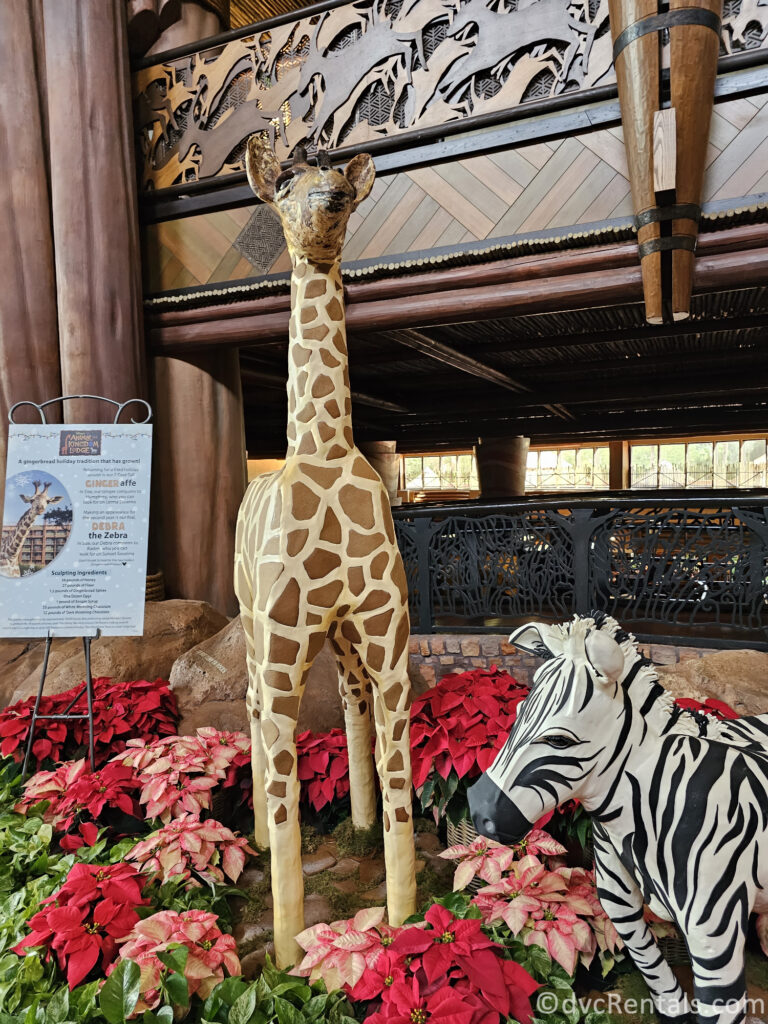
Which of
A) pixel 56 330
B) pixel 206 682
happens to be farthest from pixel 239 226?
pixel 206 682

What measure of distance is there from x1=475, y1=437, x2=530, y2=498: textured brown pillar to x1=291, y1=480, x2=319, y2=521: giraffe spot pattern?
6861 millimetres

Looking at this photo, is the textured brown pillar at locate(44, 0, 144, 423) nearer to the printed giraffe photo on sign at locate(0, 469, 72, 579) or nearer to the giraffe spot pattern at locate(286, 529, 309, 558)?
the printed giraffe photo on sign at locate(0, 469, 72, 579)

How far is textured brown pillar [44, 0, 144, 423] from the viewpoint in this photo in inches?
150

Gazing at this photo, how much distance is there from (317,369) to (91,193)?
297cm

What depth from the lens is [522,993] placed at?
1.49 metres

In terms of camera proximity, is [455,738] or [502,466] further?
[502,466]

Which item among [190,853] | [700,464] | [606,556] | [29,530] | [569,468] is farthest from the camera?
[569,468]

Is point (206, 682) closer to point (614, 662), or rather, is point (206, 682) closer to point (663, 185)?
point (614, 662)

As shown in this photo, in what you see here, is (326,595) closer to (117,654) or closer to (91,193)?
(117,654)

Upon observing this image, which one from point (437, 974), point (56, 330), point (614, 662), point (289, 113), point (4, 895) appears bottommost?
point (4, 895)

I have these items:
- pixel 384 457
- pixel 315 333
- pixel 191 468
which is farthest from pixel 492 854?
pixel 384 457

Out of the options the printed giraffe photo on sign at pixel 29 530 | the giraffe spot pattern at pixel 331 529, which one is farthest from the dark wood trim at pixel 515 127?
the giraffe spot pattern at pixel 331 529

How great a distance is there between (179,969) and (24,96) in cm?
467

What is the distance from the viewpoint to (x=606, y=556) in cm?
383
